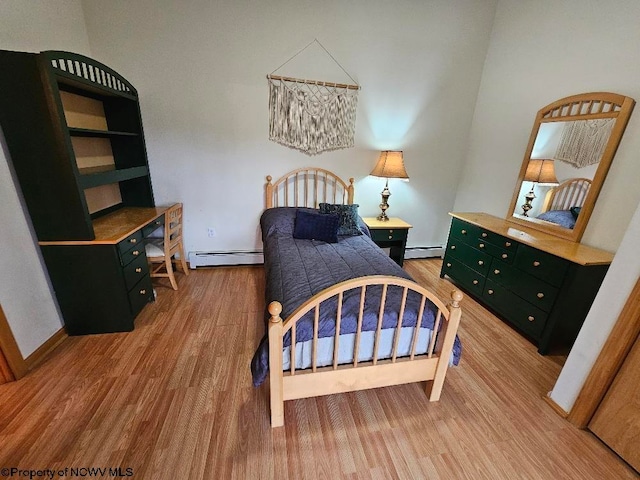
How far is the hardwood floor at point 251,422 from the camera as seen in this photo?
4.23 feet

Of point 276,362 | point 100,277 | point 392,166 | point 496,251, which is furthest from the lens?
point 392,166

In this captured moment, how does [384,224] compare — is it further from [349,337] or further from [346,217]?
[349,337]

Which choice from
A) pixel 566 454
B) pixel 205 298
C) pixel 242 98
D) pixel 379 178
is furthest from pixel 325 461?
pixel 242 98

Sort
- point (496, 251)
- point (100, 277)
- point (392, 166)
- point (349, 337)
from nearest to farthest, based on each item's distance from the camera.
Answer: point (349, 337) → point (100, 277) → point (496, 251) → point (392, 166)

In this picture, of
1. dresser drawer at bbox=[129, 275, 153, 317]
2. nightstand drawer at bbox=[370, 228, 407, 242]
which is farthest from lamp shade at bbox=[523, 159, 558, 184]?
dresser drawer at bbox=[129, 275, 153, 317]

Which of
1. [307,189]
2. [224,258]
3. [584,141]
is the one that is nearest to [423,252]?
[307,189]

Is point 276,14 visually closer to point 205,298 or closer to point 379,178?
point 379,178

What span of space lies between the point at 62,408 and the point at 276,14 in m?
3.41

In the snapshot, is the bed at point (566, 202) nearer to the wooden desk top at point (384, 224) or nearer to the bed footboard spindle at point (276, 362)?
the wooden desk top at point (384, 224)

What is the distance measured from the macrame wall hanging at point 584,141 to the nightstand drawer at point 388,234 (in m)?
1.51

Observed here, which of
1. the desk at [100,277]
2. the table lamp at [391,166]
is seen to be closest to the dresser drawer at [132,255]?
the desk at [100,277]

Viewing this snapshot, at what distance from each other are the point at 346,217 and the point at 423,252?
164cm

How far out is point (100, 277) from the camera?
76.0 inches

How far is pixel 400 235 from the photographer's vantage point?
3148 mm
